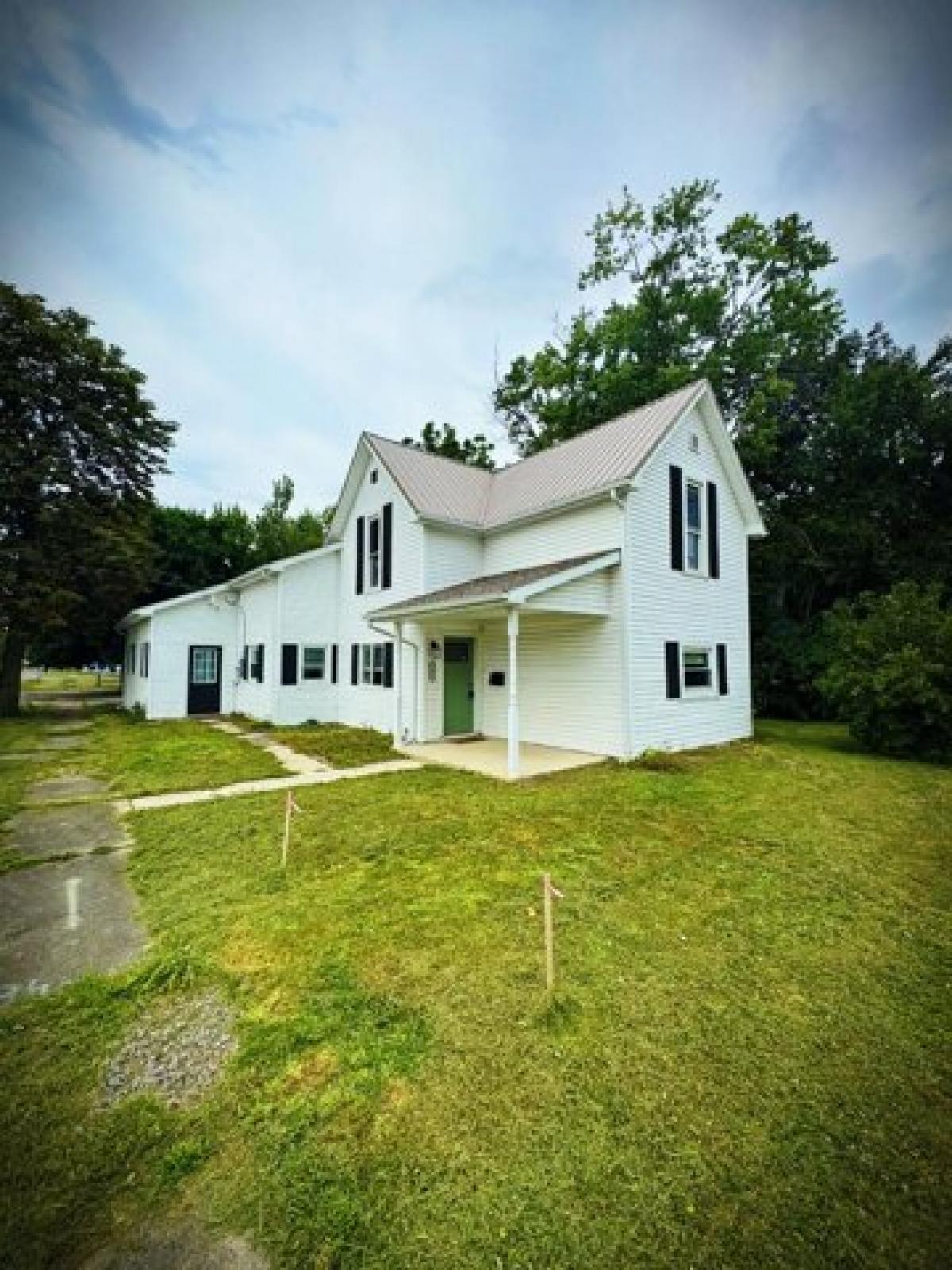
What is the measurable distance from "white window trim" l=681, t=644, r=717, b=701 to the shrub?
250 centimetres

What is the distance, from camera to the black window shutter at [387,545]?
14219 millimetres

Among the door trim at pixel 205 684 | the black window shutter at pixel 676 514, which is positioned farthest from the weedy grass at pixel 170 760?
the black window shutter at pixel 676 514

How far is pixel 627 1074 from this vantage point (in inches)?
105

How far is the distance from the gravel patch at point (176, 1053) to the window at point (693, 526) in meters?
11.7

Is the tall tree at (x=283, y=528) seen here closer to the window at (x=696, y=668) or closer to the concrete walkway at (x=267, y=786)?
the concrete walkway at (x=267, y=786)

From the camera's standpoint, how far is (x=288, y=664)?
51.7 ft

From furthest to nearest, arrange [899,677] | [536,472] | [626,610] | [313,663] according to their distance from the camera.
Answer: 1. [313,663]
2. [536,472]
3. [899,677]
4. [626,610]

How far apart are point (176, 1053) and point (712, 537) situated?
43.6ft

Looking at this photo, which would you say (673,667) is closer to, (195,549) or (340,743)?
(340,743)

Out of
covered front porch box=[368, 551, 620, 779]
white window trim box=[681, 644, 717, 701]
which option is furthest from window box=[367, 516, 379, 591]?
white window trim box=[681, 644, 717, 701]

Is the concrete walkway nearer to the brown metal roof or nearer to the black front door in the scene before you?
the brown metal roof

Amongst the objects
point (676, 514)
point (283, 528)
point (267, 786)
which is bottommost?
point (267, 786)

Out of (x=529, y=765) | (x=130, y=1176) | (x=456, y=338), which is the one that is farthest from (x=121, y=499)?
(x=130, y=1176)

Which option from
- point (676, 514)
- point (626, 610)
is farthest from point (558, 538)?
point (676, 514)
